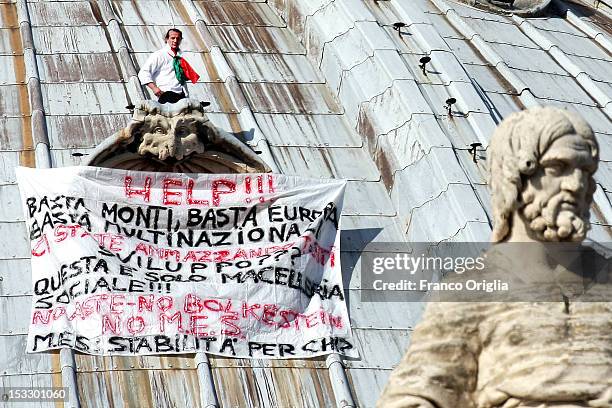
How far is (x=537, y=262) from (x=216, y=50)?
54.6 ft

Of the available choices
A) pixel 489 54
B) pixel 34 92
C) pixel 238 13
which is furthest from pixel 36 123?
pixel 489 54

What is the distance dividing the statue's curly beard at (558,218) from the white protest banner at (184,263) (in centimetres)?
1012

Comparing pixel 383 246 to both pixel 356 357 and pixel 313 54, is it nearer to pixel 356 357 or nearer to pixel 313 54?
pixel 356 357

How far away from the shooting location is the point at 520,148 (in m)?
11.0

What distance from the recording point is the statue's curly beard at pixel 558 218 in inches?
428

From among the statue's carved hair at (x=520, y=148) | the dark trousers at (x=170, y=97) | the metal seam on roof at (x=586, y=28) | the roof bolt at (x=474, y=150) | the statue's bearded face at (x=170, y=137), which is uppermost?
the metal seam on roof at (x=586, y=28)

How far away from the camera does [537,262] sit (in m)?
11.0

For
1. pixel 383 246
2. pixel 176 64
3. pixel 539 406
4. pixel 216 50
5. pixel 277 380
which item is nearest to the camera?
pixel 539 406

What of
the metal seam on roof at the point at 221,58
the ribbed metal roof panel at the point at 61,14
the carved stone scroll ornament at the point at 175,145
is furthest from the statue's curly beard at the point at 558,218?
the ribbed metal roof panel at the point at 61,14

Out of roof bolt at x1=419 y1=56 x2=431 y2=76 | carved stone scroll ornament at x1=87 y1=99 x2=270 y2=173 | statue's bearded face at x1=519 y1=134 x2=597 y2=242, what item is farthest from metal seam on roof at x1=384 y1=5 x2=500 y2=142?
statue's bearded face at x1=519 y1=134 x2=597 y2=242

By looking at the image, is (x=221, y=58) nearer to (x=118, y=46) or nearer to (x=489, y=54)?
(x=118, y=46)

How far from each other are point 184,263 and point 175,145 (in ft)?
5.68

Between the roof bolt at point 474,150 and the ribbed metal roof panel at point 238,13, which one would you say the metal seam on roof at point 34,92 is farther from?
the roof bolt at point 474,150

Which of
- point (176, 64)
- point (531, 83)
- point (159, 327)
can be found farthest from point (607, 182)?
point (159, 327)
